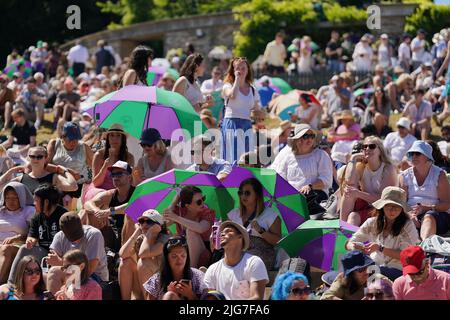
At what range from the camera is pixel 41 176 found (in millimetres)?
14297

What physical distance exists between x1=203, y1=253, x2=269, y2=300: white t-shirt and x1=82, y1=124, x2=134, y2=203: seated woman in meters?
2.96

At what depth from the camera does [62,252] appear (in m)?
12.0

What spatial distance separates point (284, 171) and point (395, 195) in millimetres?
2386

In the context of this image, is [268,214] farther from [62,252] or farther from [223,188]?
[62,252]

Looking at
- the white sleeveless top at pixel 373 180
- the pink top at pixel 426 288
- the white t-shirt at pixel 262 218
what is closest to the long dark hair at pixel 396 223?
the pink top at pixel 426 288

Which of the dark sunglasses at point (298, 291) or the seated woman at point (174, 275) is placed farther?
the seated woman at point (174, 275)

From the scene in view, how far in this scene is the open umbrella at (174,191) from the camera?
12.6 meters

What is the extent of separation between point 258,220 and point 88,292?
6.45ft

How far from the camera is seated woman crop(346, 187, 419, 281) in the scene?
11.8 metres

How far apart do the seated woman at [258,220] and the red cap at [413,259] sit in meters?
1.82

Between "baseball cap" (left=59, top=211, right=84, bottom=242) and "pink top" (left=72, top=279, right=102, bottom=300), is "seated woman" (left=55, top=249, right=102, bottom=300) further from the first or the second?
"baseball cap" (left=59, top=211, right=84, bottom=242)

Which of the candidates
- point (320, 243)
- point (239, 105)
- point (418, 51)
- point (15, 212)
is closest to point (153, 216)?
point (320, 243)

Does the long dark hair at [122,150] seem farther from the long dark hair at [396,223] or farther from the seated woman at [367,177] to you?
the long dark hair at [396,223]
